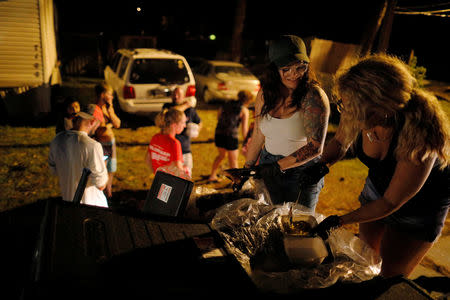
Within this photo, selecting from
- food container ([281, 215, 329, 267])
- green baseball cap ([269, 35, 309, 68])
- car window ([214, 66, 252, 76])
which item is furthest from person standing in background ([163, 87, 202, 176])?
car window ([214, 66, 252, 76])

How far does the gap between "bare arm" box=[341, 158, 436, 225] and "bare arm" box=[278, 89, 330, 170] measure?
669 mm

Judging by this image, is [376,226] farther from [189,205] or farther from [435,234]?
[189,205]

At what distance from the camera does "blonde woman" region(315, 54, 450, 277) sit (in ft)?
5.30

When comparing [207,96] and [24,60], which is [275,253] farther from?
[207,96]

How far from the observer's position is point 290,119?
244 cm

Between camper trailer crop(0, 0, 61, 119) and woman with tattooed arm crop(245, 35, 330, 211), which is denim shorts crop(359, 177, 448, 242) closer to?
woman with tattooed arm crop(245, 35, 330, 211)

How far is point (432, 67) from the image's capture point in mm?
14234

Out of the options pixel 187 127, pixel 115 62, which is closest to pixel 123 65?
pixel 115 62

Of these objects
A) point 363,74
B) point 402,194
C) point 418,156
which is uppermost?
point 363,74

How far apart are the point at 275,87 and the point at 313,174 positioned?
2.61 feet

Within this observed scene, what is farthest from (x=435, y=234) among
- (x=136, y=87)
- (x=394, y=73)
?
(x=136, y=87)

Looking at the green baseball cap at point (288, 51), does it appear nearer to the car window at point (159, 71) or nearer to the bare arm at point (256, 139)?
the bare arm at point (256, 139)

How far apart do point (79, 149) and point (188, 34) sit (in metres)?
22.4

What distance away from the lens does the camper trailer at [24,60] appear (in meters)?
7.46
